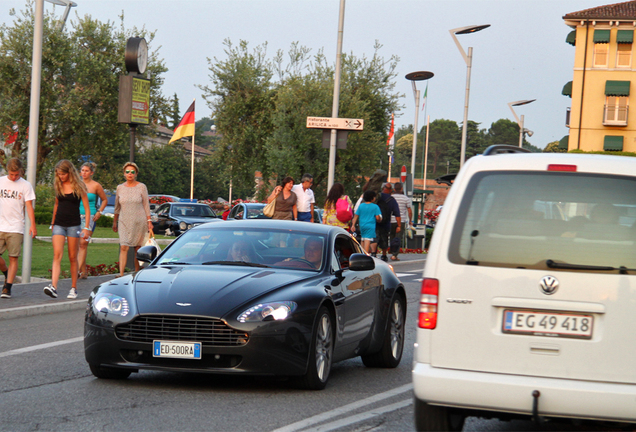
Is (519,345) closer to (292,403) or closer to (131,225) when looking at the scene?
(292,403)

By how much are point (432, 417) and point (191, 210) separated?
31946 millimetres

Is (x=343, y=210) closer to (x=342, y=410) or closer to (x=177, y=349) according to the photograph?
(x=177, y=349)

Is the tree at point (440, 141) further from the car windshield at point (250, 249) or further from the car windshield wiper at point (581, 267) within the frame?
the car windshield wiper at point (581, 267)

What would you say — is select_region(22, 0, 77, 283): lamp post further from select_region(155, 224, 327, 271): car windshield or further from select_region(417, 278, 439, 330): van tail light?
select_region(417, 278, 439, 330): van tail light

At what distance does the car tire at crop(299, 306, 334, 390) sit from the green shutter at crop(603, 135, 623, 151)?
208 ft

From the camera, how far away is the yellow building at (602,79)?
66.4 metres

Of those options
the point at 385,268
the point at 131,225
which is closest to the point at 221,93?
the point at 131,225

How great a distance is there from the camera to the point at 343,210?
55.7 ft

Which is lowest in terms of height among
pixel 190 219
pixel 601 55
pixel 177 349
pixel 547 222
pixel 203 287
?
pixel 190 219

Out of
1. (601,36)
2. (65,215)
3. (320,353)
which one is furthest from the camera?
(601,36)

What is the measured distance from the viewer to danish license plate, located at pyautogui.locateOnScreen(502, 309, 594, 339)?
4.59 metres

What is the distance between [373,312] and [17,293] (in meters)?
6.74

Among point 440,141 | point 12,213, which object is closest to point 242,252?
point 12,213

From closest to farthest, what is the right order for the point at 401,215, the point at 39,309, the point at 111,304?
the point at 111,304, the point at 39,309, the point at 401,215
